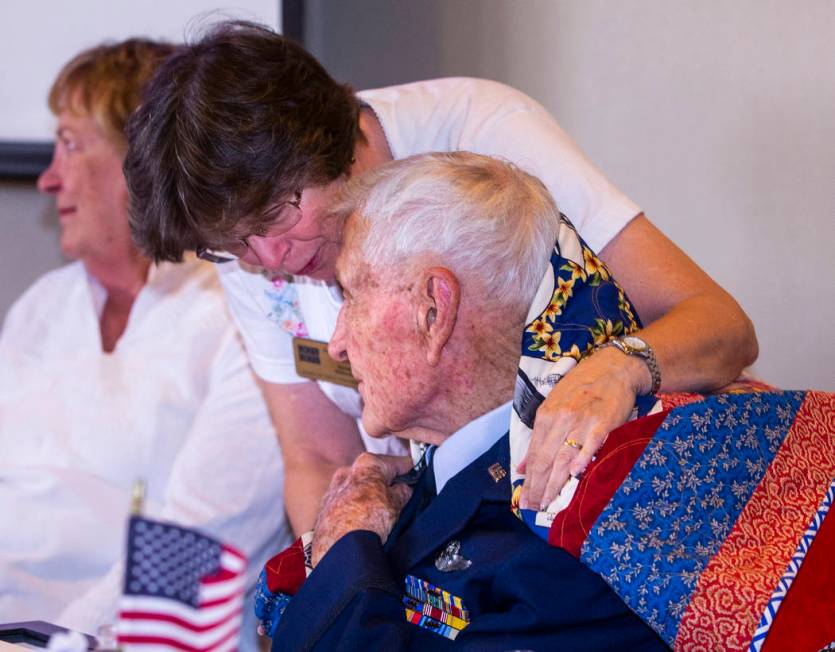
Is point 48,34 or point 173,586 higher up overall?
point 173,586

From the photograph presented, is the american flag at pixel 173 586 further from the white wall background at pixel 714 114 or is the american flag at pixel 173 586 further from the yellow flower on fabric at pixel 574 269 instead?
the white wall background at pixel 714 114

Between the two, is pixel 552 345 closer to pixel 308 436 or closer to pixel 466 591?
pixel 466 591

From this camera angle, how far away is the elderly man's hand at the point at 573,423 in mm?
1213

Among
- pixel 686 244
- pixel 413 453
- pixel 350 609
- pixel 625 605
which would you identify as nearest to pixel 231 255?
pixel 413 453

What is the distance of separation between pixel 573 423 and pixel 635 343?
17 cm

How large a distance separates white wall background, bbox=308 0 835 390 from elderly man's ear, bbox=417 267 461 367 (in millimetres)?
1180

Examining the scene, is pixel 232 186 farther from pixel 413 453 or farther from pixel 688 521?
pixel 688 521

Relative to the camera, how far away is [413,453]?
161 cm

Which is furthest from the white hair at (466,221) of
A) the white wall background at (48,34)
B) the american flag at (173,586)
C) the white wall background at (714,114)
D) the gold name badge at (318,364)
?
the white wall background at (48,34)

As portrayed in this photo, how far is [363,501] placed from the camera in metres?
1.47

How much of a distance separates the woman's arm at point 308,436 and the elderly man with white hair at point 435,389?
1.79 ft

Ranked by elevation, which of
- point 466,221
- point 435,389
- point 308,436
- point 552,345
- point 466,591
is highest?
point 466,221

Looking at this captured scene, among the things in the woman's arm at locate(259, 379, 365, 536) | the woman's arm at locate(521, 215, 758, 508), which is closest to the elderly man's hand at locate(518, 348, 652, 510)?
the woman's arm at locate(521, 215, 758, 508)

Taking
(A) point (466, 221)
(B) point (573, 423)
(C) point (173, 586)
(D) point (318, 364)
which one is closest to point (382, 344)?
(A) point (466, 221)
